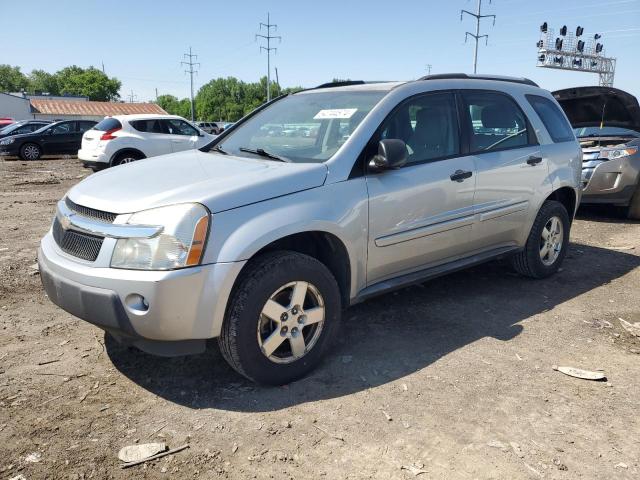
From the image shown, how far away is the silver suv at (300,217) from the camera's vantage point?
264 centimetres

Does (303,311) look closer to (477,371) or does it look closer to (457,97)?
(477,371)

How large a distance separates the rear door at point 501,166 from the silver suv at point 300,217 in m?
0.02

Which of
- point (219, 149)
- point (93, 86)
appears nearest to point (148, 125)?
point (219, 149)

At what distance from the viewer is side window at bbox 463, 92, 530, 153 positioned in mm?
4160

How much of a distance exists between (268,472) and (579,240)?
5896mm

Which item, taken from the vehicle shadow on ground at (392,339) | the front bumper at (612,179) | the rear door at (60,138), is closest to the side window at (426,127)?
the vehicle shadow on ground at (392,339)

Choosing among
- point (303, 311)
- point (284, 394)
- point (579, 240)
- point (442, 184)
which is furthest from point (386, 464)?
point (579, 240)

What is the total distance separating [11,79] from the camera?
4894 inches

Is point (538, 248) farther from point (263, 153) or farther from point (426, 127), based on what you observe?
point (263, 153)

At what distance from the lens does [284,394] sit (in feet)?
9.70

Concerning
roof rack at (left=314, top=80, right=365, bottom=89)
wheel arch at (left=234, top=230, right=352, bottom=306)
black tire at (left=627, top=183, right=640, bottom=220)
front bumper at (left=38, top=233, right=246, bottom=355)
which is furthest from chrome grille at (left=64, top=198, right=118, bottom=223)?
black tire at (left=627, top=183, right=640, bottom=220)

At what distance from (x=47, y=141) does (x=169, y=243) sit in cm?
1895

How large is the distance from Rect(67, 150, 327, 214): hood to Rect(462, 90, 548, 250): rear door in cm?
159

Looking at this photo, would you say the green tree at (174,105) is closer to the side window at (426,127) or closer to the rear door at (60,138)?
the rear door at (60,138)
